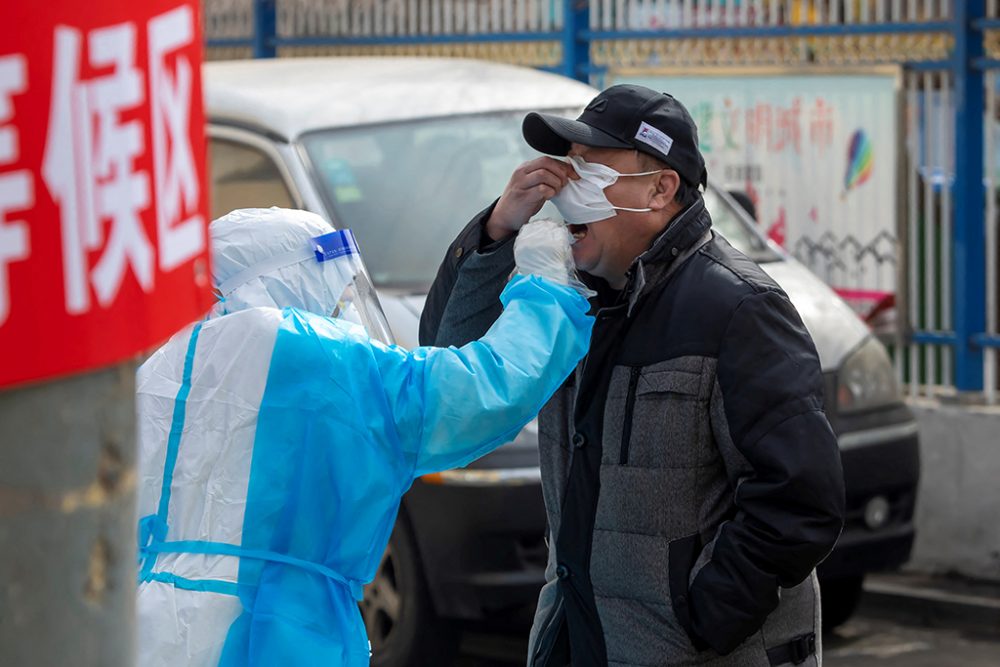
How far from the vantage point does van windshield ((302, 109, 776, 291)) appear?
20.0 feet

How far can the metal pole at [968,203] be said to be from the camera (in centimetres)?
746

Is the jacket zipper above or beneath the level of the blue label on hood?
beneath

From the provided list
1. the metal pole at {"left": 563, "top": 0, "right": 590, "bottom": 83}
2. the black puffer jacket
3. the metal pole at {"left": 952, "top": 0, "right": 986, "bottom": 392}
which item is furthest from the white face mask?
the metal pole at {"left": 563, "top": 0, "right": 590, "bottom": 83}

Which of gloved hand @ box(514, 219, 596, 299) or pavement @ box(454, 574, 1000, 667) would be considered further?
pavement @ box(454, 574, 1000, 667)

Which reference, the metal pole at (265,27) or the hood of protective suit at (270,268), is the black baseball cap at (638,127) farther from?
the metal pole at (265,27)

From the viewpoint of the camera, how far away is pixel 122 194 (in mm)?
1342

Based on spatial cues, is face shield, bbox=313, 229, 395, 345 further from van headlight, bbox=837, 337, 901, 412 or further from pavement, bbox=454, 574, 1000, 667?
van headlight, bbox=837, 337, 901, 412

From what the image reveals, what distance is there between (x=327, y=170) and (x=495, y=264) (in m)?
3.12

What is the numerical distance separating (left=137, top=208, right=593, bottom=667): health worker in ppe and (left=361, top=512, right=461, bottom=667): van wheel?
9.90 ft

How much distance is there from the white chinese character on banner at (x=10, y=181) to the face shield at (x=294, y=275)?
1.48 m

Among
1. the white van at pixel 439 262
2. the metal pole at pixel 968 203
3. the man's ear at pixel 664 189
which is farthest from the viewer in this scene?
the metal pole at pixel 968 203

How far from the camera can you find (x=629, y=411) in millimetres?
3012

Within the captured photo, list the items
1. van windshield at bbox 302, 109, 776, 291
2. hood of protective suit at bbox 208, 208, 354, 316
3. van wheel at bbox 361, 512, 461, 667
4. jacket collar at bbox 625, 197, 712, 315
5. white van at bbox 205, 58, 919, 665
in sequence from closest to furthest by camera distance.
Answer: hood of protective suit at bbox 208, 208, 354, 316, jacket collar at bbox 625, 197, 712, 315, white van at bbox 205, 58, 919, 665, van wheel at bbox 361, 512, 461, 667, van windshield at bbox 302, 109, 776, 291

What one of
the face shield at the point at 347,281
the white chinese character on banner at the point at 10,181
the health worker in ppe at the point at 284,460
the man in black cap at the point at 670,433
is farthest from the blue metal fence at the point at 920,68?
the white chinese character on banner at the point at 10,181
